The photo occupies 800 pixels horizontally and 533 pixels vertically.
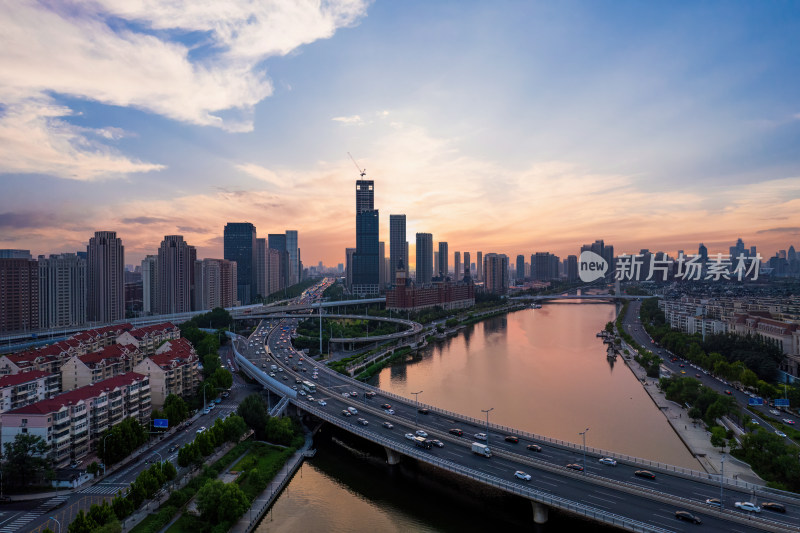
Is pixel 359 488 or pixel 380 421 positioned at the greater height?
pixel 380 421

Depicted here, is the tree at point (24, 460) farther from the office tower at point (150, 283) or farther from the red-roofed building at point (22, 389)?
the office tower at point (150, 283)

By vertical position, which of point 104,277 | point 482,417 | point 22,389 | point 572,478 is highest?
point 104,277

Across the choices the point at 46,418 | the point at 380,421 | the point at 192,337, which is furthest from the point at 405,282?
the point at 46,418

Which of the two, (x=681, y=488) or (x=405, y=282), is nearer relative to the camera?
(x=681, y=488)

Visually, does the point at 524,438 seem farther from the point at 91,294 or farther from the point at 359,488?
the point at 91,294

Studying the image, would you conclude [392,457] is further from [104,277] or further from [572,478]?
[104,277]

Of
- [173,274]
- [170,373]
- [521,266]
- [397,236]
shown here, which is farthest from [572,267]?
[170,373]

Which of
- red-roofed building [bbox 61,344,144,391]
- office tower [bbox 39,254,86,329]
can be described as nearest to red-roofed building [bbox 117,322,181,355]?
red-roofed building [bbox 61,344,144,391]
